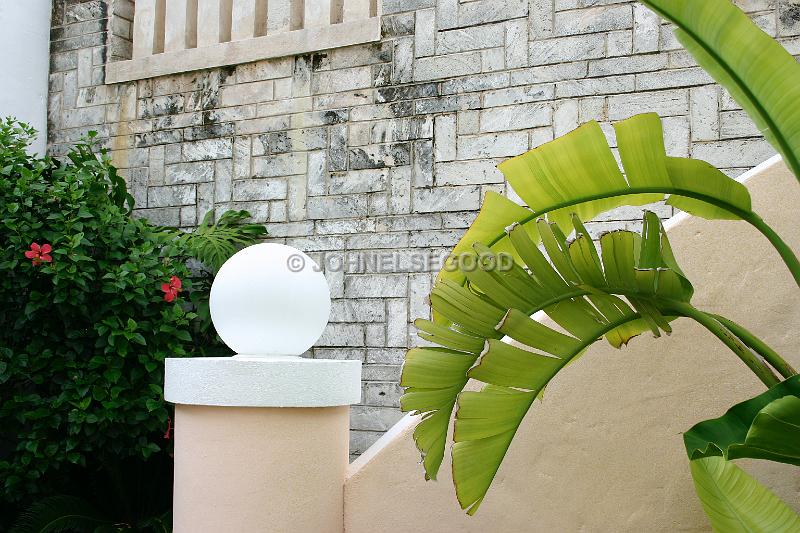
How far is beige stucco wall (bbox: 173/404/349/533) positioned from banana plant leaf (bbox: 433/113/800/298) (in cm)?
77

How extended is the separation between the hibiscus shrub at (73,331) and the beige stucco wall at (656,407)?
182cm

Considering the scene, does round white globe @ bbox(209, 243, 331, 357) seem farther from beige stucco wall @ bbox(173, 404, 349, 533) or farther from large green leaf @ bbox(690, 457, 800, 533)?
large green leaf @ bbox(690, 457, 800, 533)

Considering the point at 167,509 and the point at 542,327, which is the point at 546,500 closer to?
the point at 542,327

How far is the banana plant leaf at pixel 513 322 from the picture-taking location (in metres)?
2.03

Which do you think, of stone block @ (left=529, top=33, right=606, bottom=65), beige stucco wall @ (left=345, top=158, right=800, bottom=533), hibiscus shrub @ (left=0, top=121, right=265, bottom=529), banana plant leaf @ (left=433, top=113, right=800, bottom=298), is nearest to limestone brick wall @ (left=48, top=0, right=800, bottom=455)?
stone block @ (left=529, top=33, right=606, bottom=65)

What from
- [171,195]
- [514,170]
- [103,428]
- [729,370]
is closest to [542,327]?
[514,170]

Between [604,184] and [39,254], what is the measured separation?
108 inches

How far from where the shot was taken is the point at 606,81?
12.9 ft

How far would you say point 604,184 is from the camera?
219cm

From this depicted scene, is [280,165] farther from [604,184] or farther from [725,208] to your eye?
[725,208]

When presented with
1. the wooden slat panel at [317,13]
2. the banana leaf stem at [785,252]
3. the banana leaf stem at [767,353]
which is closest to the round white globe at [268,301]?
the banana leaf stem at [767,353]

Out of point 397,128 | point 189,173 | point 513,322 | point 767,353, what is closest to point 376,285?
point 397,128

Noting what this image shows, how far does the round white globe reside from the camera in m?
2.77

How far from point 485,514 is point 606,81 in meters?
2.14
